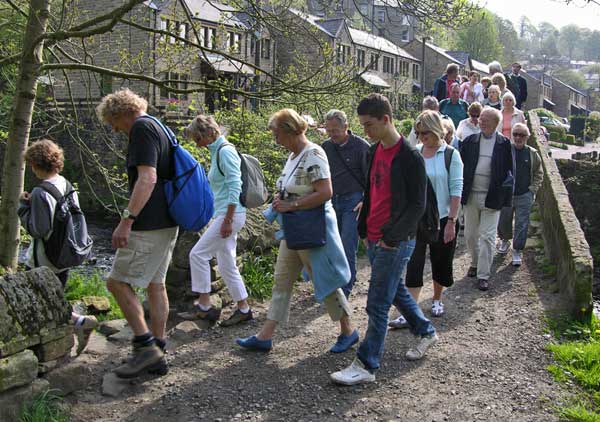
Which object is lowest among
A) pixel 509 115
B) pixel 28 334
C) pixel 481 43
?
pixel 28 334

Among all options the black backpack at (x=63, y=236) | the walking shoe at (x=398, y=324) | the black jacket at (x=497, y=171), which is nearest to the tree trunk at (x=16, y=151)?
the black backpack at (x=63, y=236)

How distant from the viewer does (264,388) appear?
15.0 ft

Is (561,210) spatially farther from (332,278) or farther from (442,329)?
(332,278)

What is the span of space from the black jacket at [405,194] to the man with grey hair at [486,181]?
3202mm

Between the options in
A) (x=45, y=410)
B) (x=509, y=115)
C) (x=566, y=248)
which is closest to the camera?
(x=45, y=410)

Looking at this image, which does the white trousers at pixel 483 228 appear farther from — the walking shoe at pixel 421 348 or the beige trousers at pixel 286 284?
the beige trousers at pixel 286 284

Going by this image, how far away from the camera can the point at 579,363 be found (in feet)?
17.1

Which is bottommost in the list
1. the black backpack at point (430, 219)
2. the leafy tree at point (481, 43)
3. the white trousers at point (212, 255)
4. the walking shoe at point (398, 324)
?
the walking shoe at point (398, 324)

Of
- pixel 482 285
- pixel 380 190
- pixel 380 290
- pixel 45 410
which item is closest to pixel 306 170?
pixel 380 190

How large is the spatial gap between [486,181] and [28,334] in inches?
211

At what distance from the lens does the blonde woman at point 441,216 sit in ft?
19.5

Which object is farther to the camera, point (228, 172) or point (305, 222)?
point (228, 172)

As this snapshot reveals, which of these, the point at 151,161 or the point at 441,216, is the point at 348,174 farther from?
the point at 151,161

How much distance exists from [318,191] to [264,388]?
1.49 m
